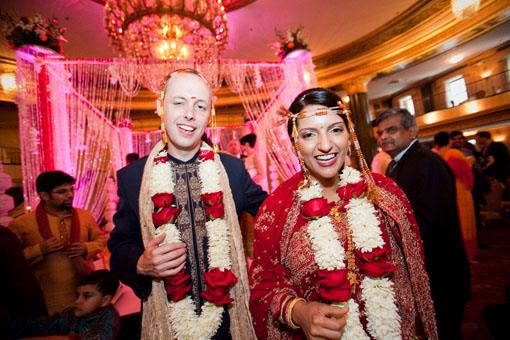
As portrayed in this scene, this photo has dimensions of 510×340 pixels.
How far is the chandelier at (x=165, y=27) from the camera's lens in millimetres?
3881

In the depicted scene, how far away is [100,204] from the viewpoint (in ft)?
18.4

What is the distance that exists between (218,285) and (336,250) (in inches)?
24.1

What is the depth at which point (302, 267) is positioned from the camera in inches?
51.2

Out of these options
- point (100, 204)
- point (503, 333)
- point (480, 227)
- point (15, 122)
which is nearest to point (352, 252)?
point (503, 333)

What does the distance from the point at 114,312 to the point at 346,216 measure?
190 centimetres

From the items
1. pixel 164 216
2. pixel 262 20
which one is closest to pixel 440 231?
pixel 164 216

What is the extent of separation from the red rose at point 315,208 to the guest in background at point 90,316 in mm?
1599

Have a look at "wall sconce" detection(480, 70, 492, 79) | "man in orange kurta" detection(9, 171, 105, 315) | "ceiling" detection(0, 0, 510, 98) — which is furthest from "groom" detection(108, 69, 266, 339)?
"wall sconce" detection(480, 70, 492, 79)

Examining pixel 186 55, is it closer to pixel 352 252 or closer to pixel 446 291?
pixel 352 252

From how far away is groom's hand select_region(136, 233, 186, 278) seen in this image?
1201 mm

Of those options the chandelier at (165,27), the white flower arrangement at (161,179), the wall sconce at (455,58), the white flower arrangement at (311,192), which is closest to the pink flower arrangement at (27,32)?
the chandelier at (165,27)

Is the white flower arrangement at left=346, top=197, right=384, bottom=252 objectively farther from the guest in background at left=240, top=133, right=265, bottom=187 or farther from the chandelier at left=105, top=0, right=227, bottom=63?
the guest in background at left=240, top=133, right=265, bottom=187

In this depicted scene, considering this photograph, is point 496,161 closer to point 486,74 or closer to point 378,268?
point 486,74

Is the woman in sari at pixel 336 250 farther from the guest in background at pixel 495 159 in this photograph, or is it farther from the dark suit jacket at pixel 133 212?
the guest in background at pixel 495 159
